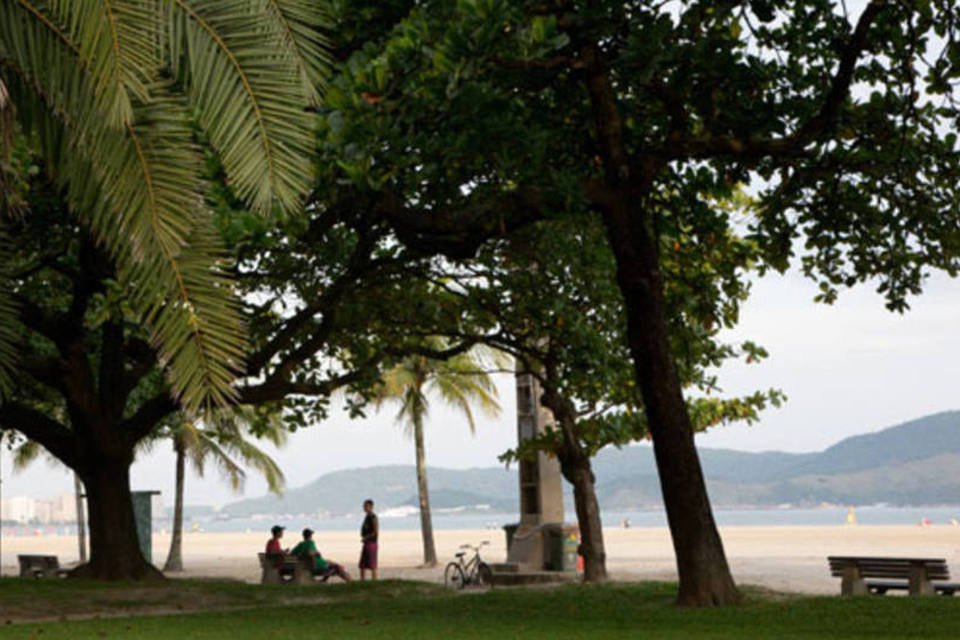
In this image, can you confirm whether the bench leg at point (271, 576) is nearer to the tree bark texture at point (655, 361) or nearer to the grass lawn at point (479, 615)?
the grass lawn at point (479, 615)

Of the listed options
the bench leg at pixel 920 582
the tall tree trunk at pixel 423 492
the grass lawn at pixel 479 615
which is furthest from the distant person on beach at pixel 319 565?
the tall tree trunk at pixel 423 492

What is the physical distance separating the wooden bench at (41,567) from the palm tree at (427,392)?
42.8 feet

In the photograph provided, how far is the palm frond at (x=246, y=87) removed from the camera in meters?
10.0

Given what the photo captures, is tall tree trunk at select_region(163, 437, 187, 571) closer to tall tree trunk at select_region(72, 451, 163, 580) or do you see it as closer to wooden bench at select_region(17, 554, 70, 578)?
wooden bench at select_region(17, 554, 70, 578)

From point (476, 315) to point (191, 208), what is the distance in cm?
1275

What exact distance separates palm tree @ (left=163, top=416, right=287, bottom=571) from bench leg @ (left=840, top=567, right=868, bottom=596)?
76.7ft

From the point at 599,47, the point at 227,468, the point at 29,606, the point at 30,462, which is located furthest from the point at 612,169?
the point at 30,462

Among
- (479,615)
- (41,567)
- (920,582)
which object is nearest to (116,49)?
(479,615)

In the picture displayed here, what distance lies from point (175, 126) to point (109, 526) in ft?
49.4

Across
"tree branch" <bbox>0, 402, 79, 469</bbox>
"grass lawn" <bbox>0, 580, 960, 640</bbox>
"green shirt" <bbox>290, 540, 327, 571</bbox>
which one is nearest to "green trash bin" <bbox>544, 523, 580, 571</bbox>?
"green shirt" <bbox>290, 540, 327, 571</bbox>

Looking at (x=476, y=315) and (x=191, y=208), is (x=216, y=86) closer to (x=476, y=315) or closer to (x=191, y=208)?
(x=191, y=208)

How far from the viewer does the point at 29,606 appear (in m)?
18.7

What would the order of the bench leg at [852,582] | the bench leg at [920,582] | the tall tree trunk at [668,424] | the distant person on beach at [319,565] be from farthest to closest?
the distant person on beach at [319,565] → the bench leg at [852,582] → the bench leg at [920,582] → the tall tree trunk at [668,424]

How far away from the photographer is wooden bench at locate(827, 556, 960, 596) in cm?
1834
